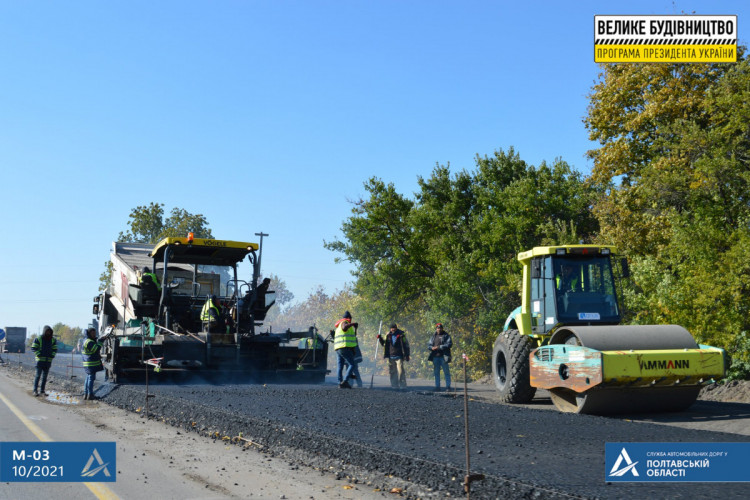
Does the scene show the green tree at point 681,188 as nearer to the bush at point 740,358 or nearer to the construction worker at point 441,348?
the bush at point 740,358

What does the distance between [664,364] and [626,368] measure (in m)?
0.68

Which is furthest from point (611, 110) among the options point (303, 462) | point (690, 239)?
point (303, 462)

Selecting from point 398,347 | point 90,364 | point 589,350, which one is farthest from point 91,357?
point 589,350

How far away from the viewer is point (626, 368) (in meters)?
11.1

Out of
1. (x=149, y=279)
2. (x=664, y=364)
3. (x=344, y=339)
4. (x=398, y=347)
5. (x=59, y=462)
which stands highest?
(x=149, y=279)

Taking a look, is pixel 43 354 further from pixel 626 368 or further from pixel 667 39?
pixel 667 39

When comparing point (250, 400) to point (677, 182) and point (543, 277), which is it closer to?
point (543, 277)

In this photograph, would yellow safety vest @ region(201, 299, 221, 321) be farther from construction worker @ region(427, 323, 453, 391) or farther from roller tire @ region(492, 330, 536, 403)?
roller tire @ region(492, 330, 536, 403)

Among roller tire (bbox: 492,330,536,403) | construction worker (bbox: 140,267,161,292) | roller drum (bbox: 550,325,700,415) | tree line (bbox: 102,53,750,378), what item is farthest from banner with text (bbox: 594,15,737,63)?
construction worker (bbox: 140,267,161,292)

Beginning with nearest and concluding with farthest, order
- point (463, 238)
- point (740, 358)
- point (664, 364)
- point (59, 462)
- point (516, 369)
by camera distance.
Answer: point (59, 462), point (664, 364), point (516, 369), point (740, 358), point (463, 238)

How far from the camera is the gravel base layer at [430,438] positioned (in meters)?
6.24

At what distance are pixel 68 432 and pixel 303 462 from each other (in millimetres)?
4345

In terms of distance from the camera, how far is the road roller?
444 inches

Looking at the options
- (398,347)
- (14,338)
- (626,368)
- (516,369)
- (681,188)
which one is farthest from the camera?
(14,338)
